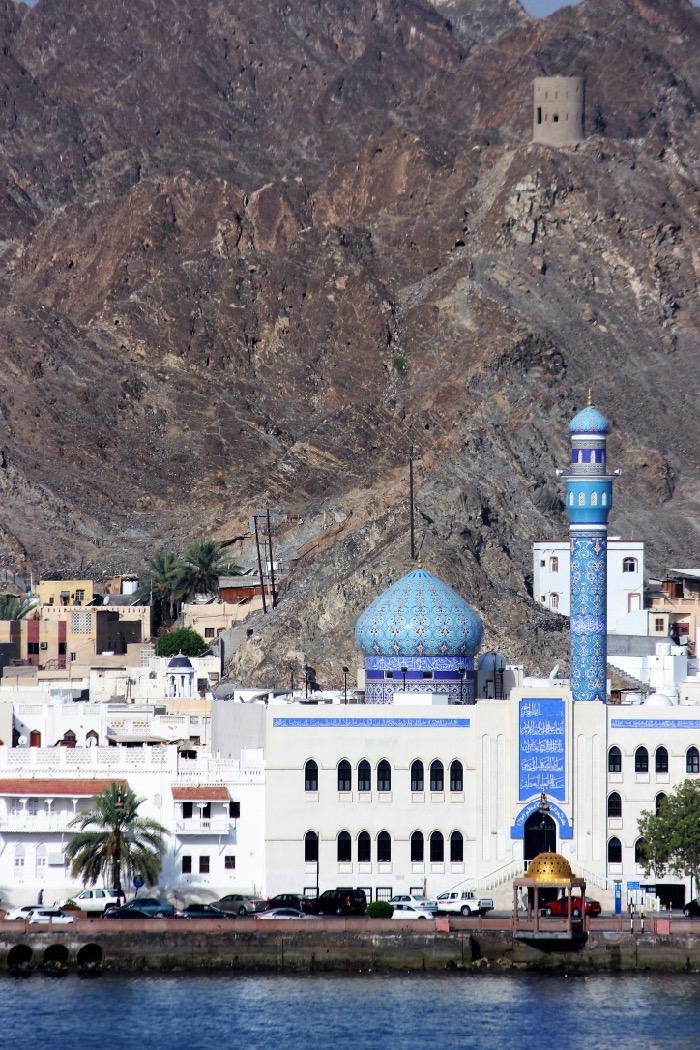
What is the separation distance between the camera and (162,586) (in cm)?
13188

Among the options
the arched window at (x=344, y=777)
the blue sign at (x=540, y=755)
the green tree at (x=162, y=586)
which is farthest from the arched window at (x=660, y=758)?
the green tree at (x=162, y=586)

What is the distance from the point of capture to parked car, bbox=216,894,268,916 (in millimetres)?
74125

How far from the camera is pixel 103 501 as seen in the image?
155 m

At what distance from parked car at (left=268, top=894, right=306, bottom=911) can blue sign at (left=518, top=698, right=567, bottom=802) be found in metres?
6.78

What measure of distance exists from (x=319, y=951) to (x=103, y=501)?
8587cm

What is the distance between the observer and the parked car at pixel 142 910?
72.2 metres

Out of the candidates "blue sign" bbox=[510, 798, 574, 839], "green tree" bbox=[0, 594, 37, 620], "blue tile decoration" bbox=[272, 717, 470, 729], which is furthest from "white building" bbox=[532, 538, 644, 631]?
"blue tile decoration" bbox=[272, 717, 470, 729]

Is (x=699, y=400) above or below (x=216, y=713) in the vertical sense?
above

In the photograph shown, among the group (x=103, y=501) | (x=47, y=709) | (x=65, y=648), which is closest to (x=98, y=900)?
(x=47, y=709)

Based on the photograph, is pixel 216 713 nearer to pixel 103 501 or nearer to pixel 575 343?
pixel 103 501

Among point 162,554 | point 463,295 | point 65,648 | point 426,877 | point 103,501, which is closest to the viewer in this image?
point 426,877

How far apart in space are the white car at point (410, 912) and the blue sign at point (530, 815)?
469 centimetres

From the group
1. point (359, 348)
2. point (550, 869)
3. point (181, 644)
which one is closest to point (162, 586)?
point (181, 644)

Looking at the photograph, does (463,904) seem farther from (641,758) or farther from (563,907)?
(641,758)
